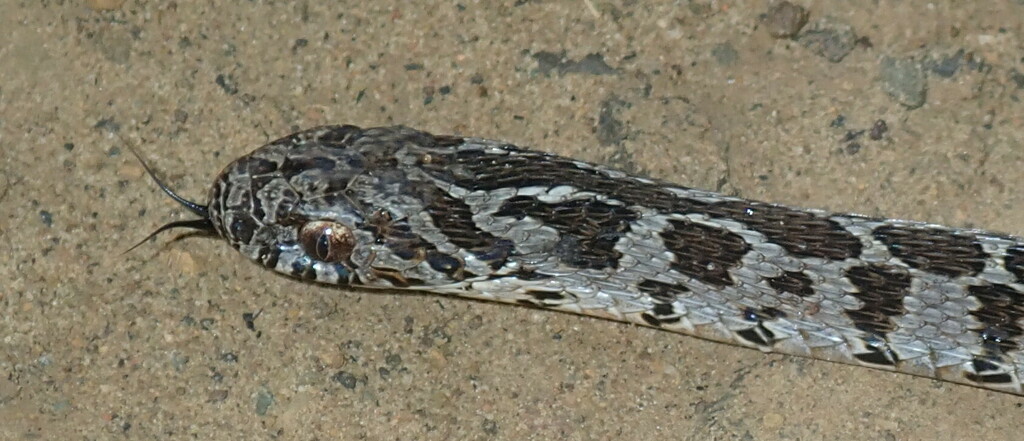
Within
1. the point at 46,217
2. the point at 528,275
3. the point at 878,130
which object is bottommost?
the point at 46,217

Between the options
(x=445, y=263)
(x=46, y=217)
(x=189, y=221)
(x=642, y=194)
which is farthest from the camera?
(x=46, y=217)

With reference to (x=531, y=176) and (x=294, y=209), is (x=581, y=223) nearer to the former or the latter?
(x=531, y=176)

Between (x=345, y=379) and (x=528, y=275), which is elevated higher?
(x=528, y=275)

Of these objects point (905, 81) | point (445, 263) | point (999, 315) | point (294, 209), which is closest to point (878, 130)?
point (905, 81)

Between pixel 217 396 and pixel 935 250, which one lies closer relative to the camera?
pixel 935 250

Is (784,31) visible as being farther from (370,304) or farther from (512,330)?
(370,304)

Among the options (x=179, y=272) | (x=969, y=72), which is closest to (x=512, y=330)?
(x=179, y=272)

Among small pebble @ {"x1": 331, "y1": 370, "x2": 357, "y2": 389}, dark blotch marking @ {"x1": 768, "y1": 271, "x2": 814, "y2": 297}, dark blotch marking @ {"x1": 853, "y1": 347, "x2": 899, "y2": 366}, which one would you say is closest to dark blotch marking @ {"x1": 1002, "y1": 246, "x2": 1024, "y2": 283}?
dark blotch marking @ {"x1": 853, "y1": 347, "x2": 899, "y2": 366}

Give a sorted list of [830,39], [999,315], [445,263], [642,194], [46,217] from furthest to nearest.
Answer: [830,39] → [46,217] → [642,194] → [445,263] → [999,315]
